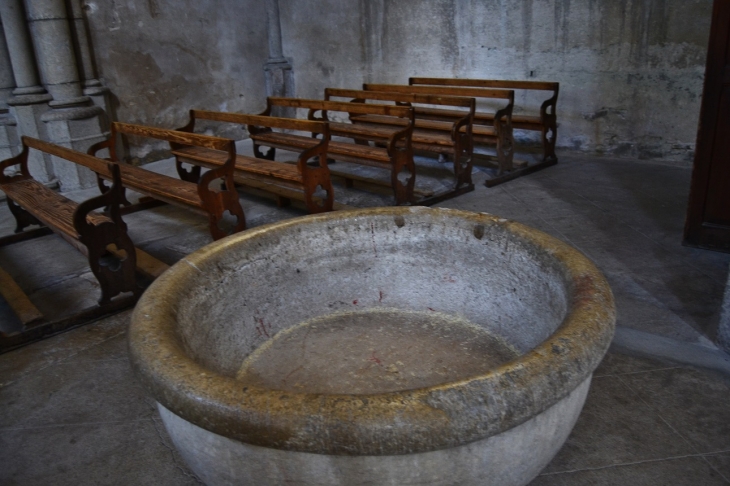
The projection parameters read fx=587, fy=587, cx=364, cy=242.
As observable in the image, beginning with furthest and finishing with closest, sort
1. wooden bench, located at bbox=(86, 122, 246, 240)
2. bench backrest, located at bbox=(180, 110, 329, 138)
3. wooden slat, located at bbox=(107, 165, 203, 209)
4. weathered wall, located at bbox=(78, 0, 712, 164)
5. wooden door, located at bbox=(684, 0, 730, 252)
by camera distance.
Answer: weathered wall, located at bbox=(78, 0, 712, 164)
bench backrest, located at bbox=(180, 110, 329, 138)
wooden slat, located at bbox=(107, 165, 203, 209)
wooden bench, located at bbox=(86, 122, 246, 240)
wooden door, located at bbox=(684, 0, 730, 252)

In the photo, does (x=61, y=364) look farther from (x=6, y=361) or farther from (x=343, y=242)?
(x=343, y=242)

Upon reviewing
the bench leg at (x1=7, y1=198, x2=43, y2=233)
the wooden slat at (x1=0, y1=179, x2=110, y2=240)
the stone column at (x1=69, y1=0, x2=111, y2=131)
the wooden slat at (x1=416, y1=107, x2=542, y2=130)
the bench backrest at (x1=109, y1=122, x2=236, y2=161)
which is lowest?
the bench leg at (x1=7, y1=198, x2=43, y2=233)

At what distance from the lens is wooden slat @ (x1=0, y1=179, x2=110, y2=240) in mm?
3422

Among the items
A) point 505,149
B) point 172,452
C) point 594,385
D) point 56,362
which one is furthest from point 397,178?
point 172,452

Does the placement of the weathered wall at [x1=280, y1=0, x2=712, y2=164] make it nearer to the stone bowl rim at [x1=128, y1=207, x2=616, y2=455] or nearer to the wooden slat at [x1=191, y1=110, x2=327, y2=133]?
the wooden slat at [x1=191, y1=110, x2=327, y2=133]

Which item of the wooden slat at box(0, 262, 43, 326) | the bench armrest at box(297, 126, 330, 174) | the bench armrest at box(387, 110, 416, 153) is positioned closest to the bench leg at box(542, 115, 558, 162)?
the bench armrest at box(387, 110, 416, 153)

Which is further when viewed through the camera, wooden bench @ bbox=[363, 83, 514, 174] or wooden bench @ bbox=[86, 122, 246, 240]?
wooden bench @ bbox=[363, 83, 514, 174]

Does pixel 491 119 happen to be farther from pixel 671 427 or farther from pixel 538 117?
pixel 671 427

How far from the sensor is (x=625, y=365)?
241 cm

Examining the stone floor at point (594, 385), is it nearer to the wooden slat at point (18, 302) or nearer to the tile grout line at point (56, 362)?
the tile grout line at point (56, 362)

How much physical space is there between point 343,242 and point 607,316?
3.81ft

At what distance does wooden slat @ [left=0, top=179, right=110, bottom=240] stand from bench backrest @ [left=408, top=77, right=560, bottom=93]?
3696mm

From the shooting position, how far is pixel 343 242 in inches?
95.0

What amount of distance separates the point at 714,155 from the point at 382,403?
2907 mm
